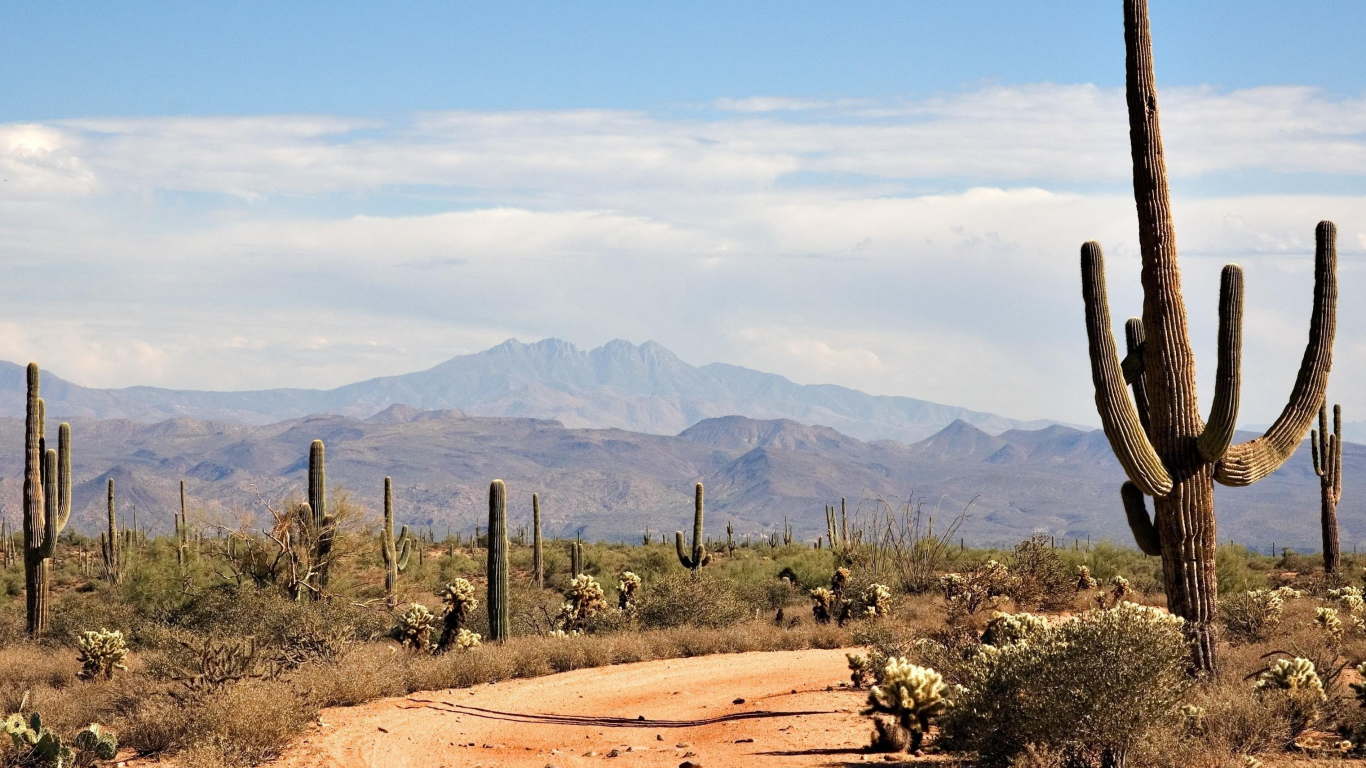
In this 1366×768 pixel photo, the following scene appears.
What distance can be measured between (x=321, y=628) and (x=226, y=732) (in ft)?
17.2

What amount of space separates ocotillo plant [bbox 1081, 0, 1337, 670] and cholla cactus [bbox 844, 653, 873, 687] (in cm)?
309

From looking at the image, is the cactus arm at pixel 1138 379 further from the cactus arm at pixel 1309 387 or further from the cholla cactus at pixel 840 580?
the cholla cactus at pixel 840 580

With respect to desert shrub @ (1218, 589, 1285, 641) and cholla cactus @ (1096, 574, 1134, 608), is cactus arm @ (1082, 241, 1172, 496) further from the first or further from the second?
cholla cactus @ (1096, 574, 1134, 608)

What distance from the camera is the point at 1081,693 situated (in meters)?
8.56

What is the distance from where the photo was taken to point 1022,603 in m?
22.5

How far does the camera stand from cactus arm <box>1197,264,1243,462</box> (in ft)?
37.4

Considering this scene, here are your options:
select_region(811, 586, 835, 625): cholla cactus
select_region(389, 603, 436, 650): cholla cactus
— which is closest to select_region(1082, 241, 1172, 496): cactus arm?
select_region(811, 586, 835, 625): cholla cactus

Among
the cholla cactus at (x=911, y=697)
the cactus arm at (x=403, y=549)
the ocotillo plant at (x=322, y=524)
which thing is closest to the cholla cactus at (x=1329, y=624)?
the cholla cactus at (x=911, y=697)

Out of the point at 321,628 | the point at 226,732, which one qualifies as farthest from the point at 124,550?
the point at 226,732

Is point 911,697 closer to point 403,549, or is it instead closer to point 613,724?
point 613,724

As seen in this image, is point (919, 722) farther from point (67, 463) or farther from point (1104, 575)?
point (1104, 575)

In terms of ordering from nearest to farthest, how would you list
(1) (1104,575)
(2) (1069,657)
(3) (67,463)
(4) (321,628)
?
(2) (1069,657) < (4) (321,628) < (3) (67,463) < (1) (1104,575)

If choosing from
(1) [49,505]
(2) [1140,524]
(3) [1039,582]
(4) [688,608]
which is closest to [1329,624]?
(2) [1140,524]

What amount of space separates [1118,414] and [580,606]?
1076cm
